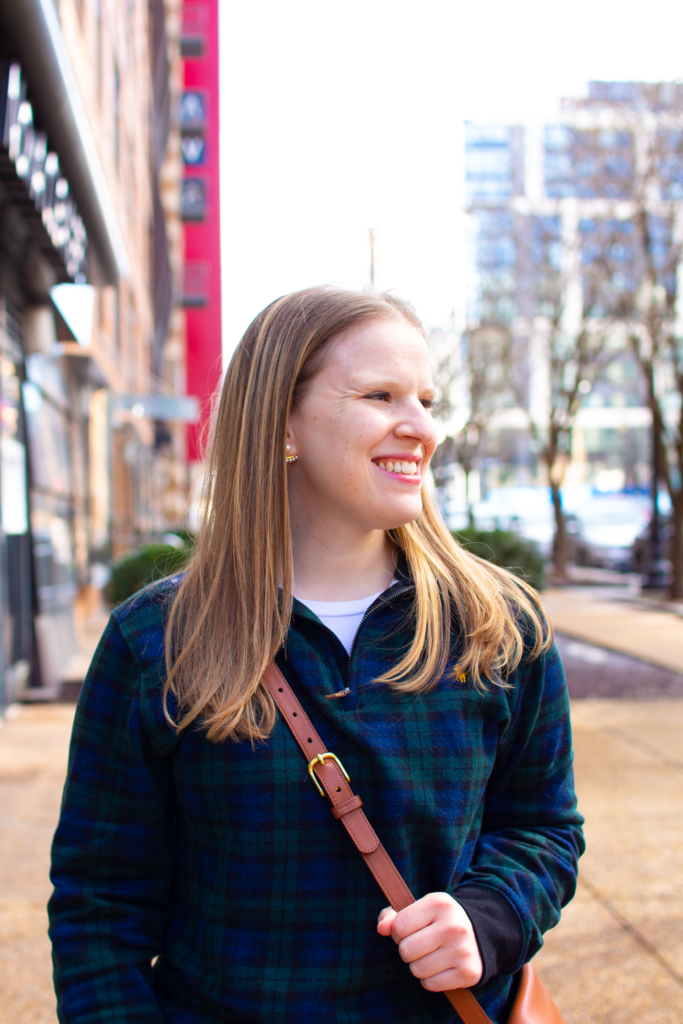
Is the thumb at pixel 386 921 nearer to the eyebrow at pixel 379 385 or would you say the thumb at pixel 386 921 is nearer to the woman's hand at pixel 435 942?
the woman's hand at pixel 435 942

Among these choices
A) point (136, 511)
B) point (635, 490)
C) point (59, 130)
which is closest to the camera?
point (59, 130)

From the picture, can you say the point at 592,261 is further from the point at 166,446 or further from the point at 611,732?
the point at 166,446

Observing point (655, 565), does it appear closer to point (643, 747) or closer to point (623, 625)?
point (623, 625)

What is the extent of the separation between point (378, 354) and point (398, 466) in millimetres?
224

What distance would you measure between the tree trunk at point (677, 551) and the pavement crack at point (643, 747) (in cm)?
942

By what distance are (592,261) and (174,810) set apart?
17844 mm

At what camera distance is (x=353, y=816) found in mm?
1557

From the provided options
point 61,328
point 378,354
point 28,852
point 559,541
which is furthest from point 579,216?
point 378,354

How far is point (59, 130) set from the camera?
857 cm

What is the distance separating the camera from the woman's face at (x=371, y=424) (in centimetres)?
176

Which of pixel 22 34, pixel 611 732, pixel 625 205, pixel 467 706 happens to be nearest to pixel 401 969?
pixel 467 706

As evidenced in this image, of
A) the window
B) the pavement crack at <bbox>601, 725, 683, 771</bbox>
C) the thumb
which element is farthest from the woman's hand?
the window

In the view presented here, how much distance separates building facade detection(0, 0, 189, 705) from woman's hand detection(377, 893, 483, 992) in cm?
629

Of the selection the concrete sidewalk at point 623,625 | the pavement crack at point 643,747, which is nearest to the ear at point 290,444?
the pavement crack at point 643,747
